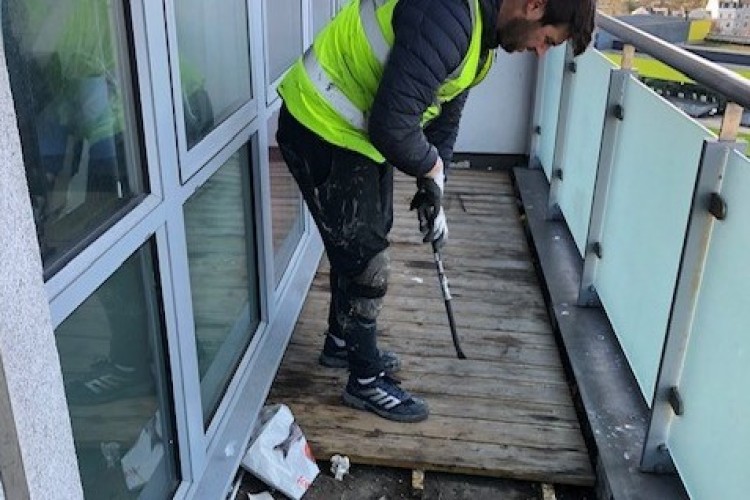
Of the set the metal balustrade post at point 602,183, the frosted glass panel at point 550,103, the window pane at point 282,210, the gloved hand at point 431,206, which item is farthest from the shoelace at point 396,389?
the frosted glass panel at point 550,103

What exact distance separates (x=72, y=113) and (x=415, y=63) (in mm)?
727

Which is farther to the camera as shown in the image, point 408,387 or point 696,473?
point 408,387

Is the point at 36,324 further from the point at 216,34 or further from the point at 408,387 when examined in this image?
the point at 408,387

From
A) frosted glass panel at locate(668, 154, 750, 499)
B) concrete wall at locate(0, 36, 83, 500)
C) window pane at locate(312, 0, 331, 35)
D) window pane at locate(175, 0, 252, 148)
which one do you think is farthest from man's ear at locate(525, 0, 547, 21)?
window pane at locate(312, 0, 331, 35)

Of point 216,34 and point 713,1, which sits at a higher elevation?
point 216,34

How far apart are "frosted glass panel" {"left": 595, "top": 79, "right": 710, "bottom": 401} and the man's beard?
1.70 feet

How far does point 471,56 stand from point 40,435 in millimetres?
1244

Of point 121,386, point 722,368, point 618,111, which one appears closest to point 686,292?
point 722,368

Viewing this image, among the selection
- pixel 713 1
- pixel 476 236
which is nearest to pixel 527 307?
pixel 476 236

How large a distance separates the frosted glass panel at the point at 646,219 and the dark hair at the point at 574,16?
0.44 metres

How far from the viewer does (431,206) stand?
6.91ft

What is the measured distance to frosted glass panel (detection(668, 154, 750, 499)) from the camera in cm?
154

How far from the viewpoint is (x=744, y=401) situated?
5.00 feet

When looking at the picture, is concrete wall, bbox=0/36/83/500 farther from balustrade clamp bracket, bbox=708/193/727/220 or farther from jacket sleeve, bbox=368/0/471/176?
balustrade clamp bracket, bbox=708/193/727/220
